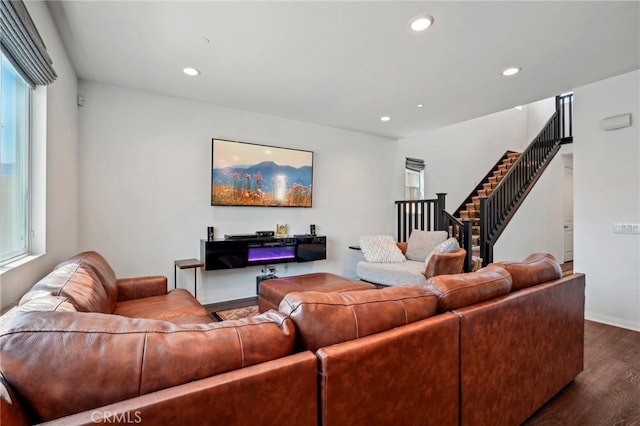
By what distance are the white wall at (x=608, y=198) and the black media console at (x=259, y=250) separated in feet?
10.4

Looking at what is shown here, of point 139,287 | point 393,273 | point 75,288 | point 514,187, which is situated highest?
point 514,187

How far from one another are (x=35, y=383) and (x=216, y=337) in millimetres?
416

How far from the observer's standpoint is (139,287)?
2.67 m

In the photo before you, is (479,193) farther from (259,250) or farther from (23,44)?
(23,44)

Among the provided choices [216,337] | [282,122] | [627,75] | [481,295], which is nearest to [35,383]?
[216,337]

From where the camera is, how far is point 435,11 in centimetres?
204

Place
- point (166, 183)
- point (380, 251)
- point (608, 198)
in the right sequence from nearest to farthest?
point (608, 198), point (166, 183), point (380, 251)

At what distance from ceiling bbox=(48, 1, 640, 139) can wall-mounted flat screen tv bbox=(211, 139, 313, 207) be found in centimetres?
66

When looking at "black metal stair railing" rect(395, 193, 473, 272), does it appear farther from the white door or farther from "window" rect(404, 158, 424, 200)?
the white door

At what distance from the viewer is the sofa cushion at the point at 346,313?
41.8 inches

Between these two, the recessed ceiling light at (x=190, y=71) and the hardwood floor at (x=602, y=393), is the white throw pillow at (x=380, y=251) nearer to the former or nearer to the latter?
the hardwood floor at (x=602, y=393)

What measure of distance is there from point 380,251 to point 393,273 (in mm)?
552

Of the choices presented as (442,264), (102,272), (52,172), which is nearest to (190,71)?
(52,172)

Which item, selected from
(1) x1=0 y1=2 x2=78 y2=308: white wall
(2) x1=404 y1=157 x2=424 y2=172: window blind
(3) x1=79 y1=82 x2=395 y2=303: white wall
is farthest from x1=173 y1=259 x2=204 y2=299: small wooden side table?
(2) x1=404 y1=157 x2=424 y2=172: window blind
